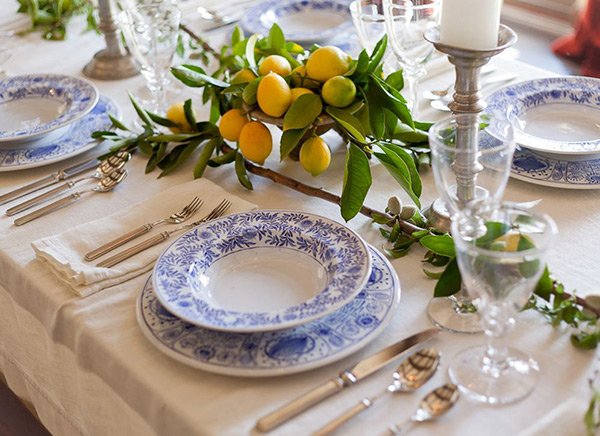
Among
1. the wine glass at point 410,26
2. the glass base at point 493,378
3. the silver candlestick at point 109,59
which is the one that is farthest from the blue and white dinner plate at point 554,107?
the silver candlestick at point 109,59

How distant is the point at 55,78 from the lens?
1.45 m

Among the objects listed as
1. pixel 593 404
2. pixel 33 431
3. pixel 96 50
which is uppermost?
pixel 593 404

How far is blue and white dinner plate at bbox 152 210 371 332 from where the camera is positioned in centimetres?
82

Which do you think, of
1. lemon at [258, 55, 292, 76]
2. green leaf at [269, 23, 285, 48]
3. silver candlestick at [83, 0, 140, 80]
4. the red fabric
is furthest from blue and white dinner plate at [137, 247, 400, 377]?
the red fabric

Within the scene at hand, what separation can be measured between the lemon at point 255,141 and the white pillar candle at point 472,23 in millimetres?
341

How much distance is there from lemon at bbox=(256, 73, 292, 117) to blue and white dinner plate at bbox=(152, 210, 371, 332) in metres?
0.17

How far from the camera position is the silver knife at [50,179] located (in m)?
1.19

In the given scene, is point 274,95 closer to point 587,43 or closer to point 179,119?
point 179,119

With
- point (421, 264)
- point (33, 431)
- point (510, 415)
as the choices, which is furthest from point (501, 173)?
point (33, 431)

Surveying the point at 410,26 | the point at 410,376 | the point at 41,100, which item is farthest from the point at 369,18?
the point at 410,376

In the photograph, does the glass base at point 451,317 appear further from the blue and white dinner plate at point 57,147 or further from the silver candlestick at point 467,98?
the blue and white dinner plate at point 57,147

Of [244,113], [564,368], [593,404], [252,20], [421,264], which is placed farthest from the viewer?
[252,20]

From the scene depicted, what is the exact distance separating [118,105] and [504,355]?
910mm

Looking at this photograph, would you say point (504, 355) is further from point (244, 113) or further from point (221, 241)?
point (244, 113)
